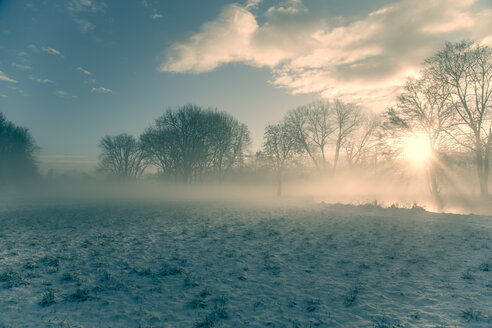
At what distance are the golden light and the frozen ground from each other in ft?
48.7

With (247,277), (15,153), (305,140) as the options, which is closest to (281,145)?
(305,140)

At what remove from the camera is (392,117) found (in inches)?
952

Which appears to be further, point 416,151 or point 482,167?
point 416,151

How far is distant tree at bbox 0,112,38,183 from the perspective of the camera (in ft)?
142

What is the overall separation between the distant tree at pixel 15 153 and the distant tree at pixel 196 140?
902 inches

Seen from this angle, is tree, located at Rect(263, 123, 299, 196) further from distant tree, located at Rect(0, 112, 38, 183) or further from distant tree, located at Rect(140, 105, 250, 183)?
distant tree, located at Rect(0, 112, 38, 183)

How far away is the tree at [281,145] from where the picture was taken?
127ft

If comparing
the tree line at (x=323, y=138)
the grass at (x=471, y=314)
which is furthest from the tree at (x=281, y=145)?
the grass at (x=471, y=314)

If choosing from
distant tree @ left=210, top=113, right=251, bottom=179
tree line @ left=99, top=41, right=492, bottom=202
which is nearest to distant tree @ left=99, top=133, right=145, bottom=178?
tree line @ left=99, top=41, right=492, bottom=202

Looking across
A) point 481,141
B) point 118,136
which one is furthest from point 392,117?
point 118,136

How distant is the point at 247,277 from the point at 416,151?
83.1ft

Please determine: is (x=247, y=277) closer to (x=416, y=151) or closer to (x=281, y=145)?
(x=416, y=151)

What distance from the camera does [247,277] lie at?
7055 mm

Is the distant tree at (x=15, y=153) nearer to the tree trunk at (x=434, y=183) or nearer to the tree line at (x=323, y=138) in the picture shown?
the tree line at (x=323, y=138)
